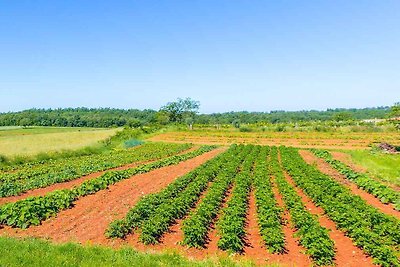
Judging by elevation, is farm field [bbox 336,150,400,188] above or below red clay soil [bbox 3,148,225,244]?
above

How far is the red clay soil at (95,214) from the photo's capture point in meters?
11.3

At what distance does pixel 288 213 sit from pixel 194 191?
171 inches

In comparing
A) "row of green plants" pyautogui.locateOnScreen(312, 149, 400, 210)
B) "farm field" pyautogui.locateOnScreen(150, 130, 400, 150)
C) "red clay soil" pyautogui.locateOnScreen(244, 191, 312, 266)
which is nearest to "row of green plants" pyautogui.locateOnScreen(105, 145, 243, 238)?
"red clay soil" pyautogui.locateOnScreen(244, 191, 312, 266)

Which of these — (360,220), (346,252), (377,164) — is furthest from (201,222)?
(377,164)

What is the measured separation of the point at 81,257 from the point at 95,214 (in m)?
5.26

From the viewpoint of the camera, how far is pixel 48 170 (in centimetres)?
2455

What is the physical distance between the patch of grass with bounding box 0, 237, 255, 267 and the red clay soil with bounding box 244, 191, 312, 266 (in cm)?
113

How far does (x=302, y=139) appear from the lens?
47.4 metres

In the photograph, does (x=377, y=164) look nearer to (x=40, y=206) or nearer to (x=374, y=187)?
(x=374, y=187)

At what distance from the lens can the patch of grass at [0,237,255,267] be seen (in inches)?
314

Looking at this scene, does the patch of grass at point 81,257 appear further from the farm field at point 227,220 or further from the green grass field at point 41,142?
the green grass field at point 41,142

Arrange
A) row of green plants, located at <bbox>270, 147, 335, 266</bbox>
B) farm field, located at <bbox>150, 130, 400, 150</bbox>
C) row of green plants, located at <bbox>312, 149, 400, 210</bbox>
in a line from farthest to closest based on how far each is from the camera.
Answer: farm field, located at <bbox>150, 130, 400, 150</bbox>, row of green plants, located at <bbox>312, 149, 400, 210</bbox>, row of green plants, located at <bbox>270, 147, 335, 266</bbox>

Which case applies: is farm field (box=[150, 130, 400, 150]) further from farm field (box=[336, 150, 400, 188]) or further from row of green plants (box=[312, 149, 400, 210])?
row of green plants (box=[312, 149, 400, 210])

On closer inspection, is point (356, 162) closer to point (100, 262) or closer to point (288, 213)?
point (288, 213)
